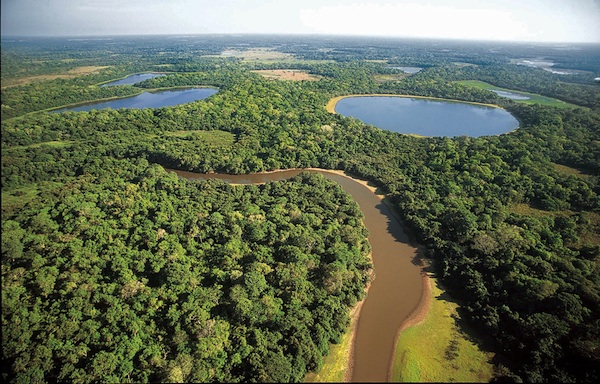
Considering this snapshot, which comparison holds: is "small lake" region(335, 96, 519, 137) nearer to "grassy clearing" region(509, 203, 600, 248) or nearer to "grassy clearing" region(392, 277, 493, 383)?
"grassy clearing" region(509, 203, 600, 248)

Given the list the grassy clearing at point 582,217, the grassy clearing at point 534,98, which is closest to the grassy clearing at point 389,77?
the grassy clearing at point 534,98

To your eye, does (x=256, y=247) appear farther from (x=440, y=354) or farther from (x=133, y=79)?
(x=133, y=79)

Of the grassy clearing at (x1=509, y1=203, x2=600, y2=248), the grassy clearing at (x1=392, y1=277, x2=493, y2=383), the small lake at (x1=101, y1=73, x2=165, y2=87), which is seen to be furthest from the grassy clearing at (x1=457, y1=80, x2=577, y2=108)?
the small lake at (x1=101, y1=73, x2=165, y2=87)

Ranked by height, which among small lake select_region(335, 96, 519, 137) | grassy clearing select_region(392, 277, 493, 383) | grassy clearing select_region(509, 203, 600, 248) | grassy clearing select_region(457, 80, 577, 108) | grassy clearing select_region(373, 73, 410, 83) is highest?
grassy clearing select_region(373, 73, 410, 83)

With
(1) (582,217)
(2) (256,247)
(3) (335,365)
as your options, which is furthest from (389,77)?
(3) (335,365)

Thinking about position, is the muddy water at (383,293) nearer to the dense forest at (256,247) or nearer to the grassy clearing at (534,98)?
the dense forest at (256,247)

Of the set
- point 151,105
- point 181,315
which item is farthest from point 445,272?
point 151,105
